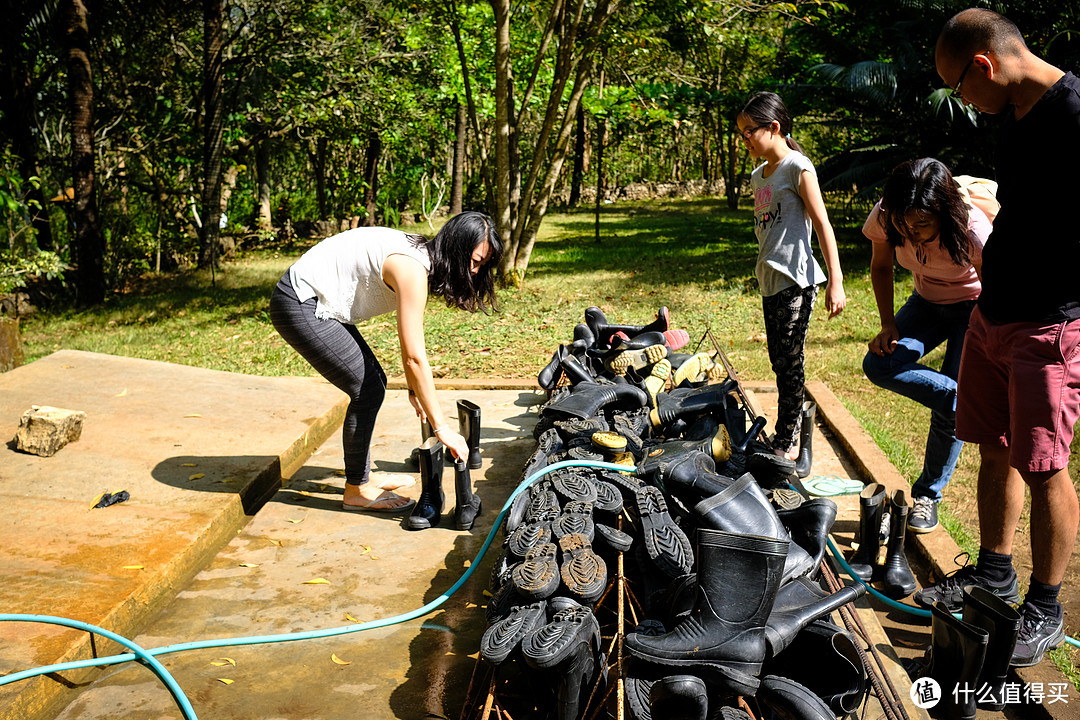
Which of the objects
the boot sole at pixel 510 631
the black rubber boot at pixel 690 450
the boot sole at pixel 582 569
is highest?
the black rubber boot at pixel 690 450

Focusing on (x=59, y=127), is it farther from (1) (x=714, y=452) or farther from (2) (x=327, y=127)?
(1) (x=714, y=452)

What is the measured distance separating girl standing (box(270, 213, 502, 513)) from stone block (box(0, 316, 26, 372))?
3.96 metres

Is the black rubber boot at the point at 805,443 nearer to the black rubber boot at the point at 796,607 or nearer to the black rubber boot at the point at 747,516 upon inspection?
the black rubber boot at the point at 747,516

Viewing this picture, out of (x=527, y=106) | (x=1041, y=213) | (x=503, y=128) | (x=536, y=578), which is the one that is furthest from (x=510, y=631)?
(x=527, y=106)

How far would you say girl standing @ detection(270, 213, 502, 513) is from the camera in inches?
125

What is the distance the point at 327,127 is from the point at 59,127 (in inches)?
175

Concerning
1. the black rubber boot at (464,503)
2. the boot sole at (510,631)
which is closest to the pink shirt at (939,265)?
the black rubber boot at (464,503)

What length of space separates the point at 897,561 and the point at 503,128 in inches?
296

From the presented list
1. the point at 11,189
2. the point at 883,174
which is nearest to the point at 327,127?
the point at 11,189

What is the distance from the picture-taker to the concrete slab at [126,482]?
2.63m

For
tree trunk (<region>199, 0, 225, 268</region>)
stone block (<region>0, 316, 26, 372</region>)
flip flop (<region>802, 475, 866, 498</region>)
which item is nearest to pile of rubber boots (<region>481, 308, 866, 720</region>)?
flip flop (<region>802, 475, 866, 498</region>)

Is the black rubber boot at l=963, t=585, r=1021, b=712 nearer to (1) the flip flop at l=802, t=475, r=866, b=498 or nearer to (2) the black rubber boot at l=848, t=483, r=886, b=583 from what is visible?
(2) the black rubber boot at l=848, t=483, r=886, b=583

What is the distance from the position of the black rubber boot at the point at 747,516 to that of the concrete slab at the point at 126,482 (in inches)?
76.1

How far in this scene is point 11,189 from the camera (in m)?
8.73
